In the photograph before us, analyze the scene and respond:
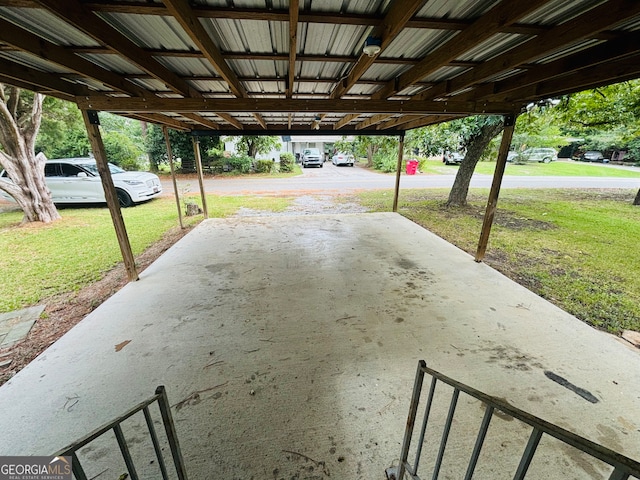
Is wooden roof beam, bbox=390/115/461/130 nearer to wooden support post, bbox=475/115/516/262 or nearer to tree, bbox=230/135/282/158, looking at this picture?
wooden support post, bbox=475/115/516/262

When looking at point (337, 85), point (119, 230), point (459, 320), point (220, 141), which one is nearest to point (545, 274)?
point (459, 320)

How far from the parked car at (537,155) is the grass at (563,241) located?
13.8m

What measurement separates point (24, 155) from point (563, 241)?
40.3 feet

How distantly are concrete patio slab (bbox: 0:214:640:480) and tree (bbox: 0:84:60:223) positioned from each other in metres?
5.37

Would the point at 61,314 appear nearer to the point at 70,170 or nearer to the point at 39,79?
the point at 39,79

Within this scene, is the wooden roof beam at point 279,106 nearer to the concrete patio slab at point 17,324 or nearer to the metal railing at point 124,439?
the concrete patio slab at point 17,324

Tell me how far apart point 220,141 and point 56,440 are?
16802 mm

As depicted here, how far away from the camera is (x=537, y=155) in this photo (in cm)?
2253

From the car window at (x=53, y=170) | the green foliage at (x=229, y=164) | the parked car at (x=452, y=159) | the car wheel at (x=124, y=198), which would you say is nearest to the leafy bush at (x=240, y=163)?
the green foliage at (x=229, y=164)

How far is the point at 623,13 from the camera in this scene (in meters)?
1.59

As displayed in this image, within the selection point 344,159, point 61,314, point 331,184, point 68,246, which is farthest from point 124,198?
point 344,159

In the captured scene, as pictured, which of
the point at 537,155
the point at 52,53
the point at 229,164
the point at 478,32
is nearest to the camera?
the point at 478,32

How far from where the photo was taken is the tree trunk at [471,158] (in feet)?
23.3

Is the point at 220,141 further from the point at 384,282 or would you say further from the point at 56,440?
the point at 56,440
